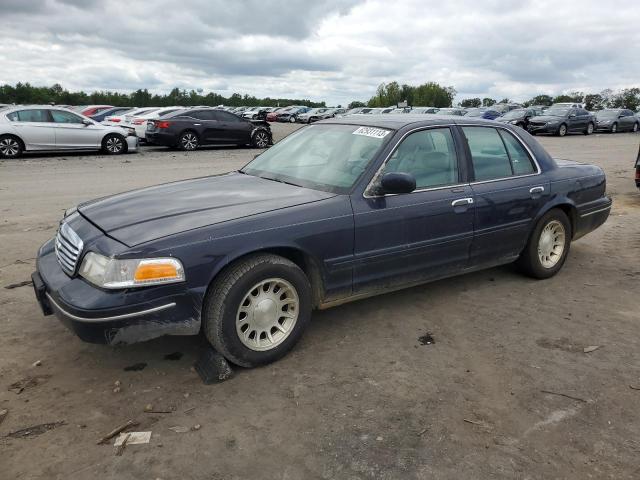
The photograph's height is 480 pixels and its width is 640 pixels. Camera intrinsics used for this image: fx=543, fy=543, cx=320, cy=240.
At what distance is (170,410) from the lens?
3.01 metres

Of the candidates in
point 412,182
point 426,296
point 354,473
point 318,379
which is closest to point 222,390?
point 318,379

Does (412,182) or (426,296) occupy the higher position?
(412,182)

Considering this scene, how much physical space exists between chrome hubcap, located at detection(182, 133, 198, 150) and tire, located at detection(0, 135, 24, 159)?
184 inches

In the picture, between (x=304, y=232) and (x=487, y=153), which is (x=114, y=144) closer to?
(x=487, y=153)

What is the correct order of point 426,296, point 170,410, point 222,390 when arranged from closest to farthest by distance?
1. point 170,410
2. point 222,390
3. point 426,296

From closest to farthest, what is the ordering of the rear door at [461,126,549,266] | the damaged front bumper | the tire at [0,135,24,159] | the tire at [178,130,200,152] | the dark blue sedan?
the damaged front bumper < the dark blue sedan < the rear door at [461,126,549,266] < the tire at [0,135,24,159] < the tire at [178,130,200,152]

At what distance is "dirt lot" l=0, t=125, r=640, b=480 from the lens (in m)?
2.60

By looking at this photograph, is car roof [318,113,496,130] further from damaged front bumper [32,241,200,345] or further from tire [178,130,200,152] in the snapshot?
tire [178,130,200,152]

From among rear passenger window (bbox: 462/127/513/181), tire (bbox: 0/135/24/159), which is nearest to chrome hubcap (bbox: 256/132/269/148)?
tire (bbox: 0/135/24/159)

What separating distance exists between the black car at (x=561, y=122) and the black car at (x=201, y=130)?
15575mm

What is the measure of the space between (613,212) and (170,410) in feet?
25.1

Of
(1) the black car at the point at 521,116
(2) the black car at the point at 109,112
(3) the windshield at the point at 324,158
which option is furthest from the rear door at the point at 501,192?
(1) the black car at the point at 521,116

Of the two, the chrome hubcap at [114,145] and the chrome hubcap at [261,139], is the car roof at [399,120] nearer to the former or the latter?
the chrome hubcap at [114,145]

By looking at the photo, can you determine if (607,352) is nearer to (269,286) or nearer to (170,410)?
(269,286)
